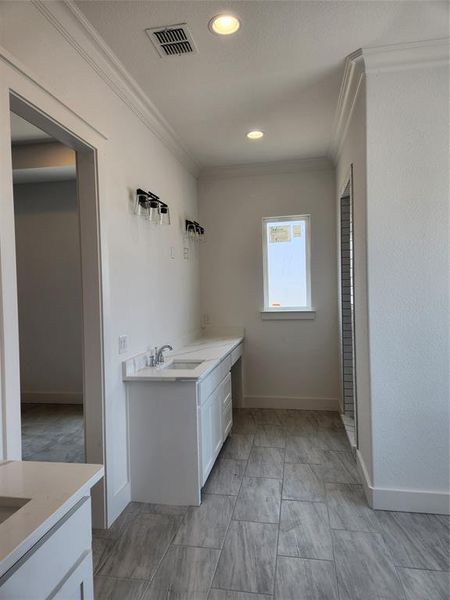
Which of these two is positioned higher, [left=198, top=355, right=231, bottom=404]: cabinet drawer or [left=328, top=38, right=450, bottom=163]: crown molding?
[left=328, top=38, right=450, bottom=163]: crown molding

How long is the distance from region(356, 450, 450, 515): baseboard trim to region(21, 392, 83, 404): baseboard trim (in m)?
3.77

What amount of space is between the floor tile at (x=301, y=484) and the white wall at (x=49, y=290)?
3072mm

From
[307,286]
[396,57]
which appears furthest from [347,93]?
[307,286]

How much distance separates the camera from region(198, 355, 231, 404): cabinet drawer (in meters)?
2.57

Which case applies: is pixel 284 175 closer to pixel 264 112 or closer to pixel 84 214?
pixel 264 112

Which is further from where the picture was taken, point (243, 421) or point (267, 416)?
point (267, 416)

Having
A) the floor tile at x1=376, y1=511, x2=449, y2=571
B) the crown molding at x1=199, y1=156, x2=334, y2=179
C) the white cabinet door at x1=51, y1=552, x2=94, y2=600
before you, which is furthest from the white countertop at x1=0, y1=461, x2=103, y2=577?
the crown molding at x1=199, y1=156, x2=334, y2=179

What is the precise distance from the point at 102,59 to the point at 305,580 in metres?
2.99

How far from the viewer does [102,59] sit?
2209 mm

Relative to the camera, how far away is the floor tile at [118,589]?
5.66 feet

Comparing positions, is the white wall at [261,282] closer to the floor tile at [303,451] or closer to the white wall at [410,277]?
the floor tile at [303,451]

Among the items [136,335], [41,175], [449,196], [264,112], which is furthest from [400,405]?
[41,175]

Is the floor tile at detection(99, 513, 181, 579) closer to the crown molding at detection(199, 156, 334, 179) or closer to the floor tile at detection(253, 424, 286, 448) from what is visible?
the floor tile at detection(253, 424, 286, 448)

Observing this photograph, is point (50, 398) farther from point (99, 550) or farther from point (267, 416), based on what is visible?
point (99, 550)
